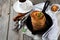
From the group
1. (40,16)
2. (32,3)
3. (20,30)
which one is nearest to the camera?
(40,16)

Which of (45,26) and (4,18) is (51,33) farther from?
(4,18)

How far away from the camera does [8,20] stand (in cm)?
110

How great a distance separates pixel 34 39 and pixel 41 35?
43 mm

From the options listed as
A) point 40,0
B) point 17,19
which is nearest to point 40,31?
point 17,19

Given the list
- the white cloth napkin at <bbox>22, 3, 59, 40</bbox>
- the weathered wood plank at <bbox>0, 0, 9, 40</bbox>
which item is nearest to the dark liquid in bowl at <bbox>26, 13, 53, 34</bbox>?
the white cloth napkin at <bbox>22, 3, 59, 40</bbox>

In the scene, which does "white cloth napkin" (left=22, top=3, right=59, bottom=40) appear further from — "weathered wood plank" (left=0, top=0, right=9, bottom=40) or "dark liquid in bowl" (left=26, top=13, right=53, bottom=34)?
"weathered wood plank" (left=0, top=0, right=9, bottom=40)

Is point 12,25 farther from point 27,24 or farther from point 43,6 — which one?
point 43,6

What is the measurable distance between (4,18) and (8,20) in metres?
0.03

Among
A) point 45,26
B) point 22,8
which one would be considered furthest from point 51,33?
point 22,8

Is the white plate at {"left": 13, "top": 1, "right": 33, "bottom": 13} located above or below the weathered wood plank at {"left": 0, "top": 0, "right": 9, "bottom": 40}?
above

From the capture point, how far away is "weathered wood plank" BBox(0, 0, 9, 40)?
3.44 feet

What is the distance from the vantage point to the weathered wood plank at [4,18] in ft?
3.44

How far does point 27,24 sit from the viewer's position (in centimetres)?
101

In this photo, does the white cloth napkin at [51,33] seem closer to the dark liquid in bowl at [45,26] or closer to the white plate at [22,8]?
the dark liquid in bowl at [45,26]
